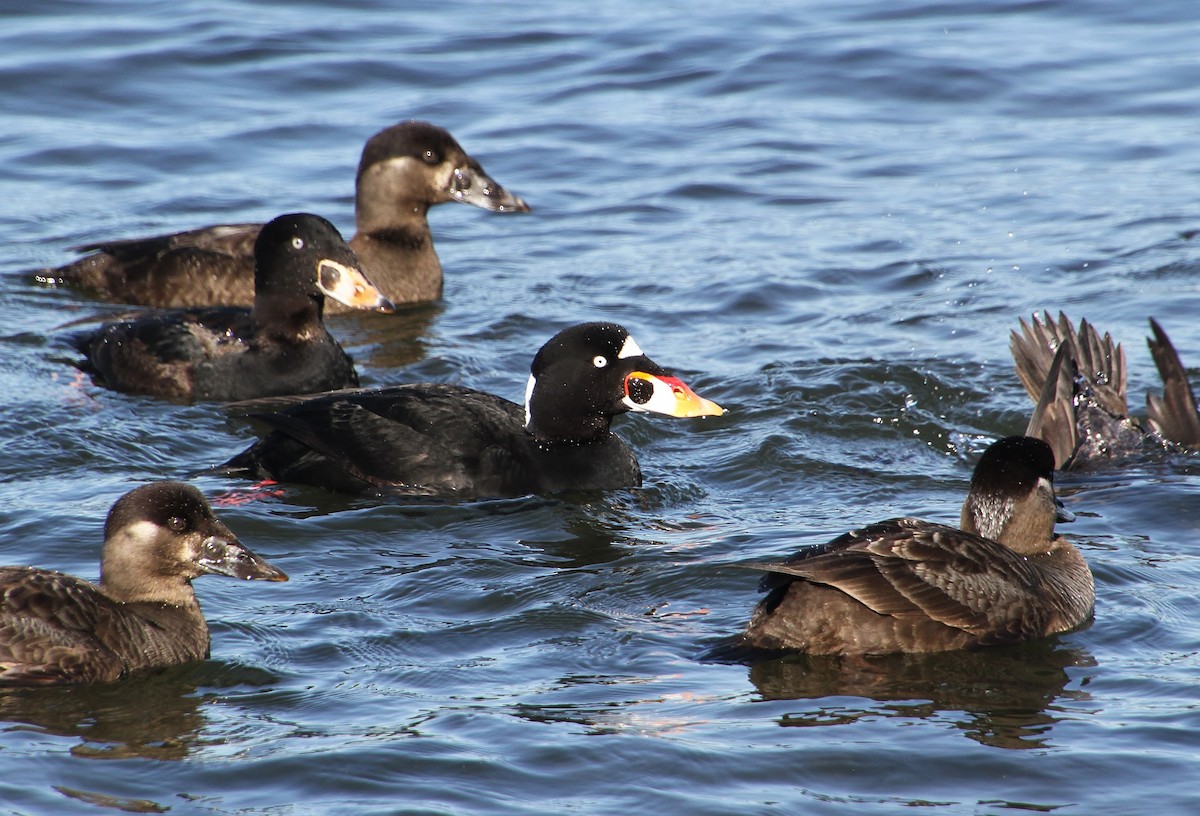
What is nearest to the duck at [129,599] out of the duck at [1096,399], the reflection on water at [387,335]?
the duck at [1096,399]

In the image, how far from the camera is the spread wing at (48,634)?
5945mm

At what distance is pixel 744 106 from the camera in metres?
16.5

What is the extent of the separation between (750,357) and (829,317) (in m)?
0.96

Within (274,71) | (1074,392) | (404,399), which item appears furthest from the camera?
(274,71)

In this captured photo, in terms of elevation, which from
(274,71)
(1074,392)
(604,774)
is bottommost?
(604,774)

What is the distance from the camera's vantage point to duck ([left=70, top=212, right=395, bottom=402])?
9.77 m

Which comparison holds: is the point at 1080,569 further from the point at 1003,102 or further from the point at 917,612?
Result: the point at 1003,102

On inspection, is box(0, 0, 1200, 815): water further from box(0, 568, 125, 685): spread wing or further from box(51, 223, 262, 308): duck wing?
box(51, 223, 262, 308): duck wing

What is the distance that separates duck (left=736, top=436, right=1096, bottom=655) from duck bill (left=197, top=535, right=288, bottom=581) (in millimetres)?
1765

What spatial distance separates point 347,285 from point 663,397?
2644 millimetres

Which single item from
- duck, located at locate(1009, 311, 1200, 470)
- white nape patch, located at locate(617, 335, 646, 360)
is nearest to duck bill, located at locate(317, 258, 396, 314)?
white nape patch, located at locate(617, 335, 646, 360)

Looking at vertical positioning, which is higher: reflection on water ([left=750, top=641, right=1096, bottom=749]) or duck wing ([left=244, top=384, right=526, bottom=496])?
duck wing ([left=244, top=384, right=526, bottom=496])

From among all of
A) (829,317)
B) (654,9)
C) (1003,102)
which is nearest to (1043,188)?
(1003,102)

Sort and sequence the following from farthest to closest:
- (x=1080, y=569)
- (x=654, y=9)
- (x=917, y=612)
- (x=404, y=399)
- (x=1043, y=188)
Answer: (x=654, y=9), (x=1043, y=188), (x=404, y=399), (x=1080, y=569), (x=917, y=612)
